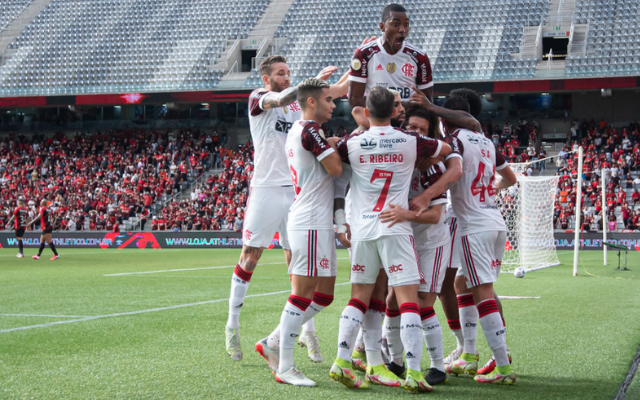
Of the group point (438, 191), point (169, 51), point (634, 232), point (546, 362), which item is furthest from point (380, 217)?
point (169, 51)

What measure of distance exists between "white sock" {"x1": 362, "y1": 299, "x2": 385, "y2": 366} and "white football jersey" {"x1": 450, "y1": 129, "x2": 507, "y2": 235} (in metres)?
0.85

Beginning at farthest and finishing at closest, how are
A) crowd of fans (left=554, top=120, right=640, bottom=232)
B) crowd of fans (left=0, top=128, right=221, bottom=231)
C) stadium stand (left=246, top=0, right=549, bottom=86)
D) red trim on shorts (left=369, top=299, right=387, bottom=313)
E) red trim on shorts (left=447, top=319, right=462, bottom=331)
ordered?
crowd of fans (left=0, top=128, right=221, bottom=231)
stadium stand (left=246, top=0, right=549, bottom=86)
crowd of fans (left=554, top=120, right=640, bottom=232)
red trim on shorts (left=447, top=319, right=462, bottom=331)
red trim on shorts (left=369, top=299, right=387, bottom=313)

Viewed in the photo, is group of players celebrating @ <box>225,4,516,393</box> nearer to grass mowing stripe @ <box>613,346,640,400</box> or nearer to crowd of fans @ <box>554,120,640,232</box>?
grass mowing stripe @ <box>613,346,640,400</box>

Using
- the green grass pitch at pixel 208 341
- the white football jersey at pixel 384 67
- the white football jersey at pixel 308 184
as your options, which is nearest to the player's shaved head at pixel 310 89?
the white football jersey at pixel 308 184

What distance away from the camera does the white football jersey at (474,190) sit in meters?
4.97

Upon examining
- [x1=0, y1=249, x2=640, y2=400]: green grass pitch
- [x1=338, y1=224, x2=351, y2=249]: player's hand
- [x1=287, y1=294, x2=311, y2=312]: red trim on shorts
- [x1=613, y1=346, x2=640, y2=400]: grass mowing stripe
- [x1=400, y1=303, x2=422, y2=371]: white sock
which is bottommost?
[x1=0, y1=249, x2=640, y2=400]: green grass pitch

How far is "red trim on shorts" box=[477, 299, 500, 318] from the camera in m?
4.79

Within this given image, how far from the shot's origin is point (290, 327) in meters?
4.66

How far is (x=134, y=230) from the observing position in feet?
101

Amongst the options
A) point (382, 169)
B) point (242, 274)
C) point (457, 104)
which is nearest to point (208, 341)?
point (242, 274)

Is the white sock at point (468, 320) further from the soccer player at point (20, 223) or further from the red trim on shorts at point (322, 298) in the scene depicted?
the soccer player at point (20, 223)

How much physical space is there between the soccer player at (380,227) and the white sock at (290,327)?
33 cm

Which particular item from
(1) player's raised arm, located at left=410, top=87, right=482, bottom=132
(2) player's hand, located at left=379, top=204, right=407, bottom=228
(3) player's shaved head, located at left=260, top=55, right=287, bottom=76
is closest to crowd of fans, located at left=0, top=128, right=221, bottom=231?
(3) player's shaved head, located at left=260, top=55, right=287, bottom=76

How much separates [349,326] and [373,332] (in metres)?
0.37
